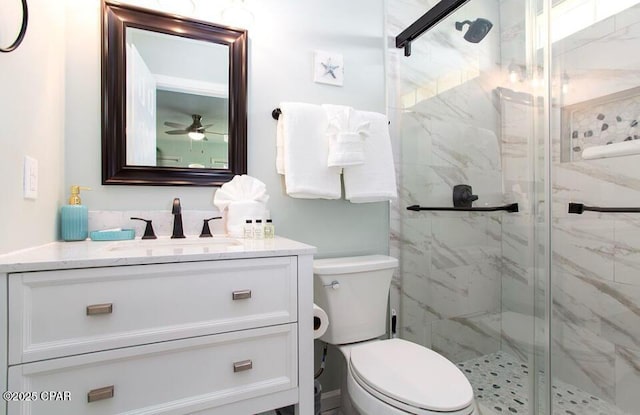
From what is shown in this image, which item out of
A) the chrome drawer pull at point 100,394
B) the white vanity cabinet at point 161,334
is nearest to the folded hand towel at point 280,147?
the white vanity cabinet at point 161,334

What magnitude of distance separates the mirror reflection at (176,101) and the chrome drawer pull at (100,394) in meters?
0.82

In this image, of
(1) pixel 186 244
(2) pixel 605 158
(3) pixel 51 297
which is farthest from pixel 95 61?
(2) pixel 605 158

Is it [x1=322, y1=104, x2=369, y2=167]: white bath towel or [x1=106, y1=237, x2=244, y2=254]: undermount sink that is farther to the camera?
[x1=322, y1=104, x2=369, y2=167]: white bath towel

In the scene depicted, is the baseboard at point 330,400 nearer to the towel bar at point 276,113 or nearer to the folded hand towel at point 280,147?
the folded hand towel at point 280,147

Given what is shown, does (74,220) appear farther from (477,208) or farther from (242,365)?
(477,208)

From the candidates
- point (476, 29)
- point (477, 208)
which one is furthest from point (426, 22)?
point (477, 208)

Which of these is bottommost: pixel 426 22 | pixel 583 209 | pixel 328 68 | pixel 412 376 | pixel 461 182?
pixel 412 376

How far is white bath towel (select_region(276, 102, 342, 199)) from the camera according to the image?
1.36 m

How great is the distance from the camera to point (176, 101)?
133 centimetres

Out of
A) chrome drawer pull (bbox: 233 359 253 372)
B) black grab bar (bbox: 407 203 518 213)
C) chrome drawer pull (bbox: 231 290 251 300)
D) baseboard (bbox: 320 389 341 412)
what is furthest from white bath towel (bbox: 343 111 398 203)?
baseboard (bbox: 320 389 341 412)

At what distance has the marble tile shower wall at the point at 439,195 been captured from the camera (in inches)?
67.6

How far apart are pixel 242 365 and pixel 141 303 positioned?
1.09 ft

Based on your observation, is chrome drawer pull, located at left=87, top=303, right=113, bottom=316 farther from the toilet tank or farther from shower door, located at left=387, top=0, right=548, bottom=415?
shower door, located at left=387, top=0, right=548, bottom=415

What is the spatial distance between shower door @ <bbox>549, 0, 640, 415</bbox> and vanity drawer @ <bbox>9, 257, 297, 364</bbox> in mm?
1258
